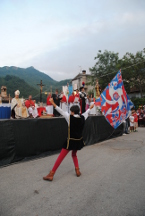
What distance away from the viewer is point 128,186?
3.81m

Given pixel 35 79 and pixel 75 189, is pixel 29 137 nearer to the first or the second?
pixel 75 189

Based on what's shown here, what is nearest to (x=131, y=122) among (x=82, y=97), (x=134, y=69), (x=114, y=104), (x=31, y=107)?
(x=82, y=97)

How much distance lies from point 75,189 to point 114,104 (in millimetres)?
5500

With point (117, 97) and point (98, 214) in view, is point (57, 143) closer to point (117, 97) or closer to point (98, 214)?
point (117, 97)

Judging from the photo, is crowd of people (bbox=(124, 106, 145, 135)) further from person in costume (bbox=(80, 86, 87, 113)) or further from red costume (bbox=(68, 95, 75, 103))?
red costume (bbox=(68, 95, 75, 103))

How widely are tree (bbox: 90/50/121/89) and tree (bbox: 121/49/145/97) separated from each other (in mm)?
4803

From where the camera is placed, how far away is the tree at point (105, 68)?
125 feet

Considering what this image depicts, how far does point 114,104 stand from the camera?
28.1 ft

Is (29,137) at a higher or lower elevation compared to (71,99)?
lower

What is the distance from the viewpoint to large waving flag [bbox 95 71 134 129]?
332 inches

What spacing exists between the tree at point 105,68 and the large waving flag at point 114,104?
96.0 ft

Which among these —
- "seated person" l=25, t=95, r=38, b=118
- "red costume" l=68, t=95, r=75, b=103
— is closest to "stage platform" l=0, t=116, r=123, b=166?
"red costume" l=68, t=95, r=75, b=103

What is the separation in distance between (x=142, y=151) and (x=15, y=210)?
5.41 metres

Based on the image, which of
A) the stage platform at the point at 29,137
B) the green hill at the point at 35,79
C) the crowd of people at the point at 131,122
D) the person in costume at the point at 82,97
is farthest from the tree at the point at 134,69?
the green hill at the point at 35,79
